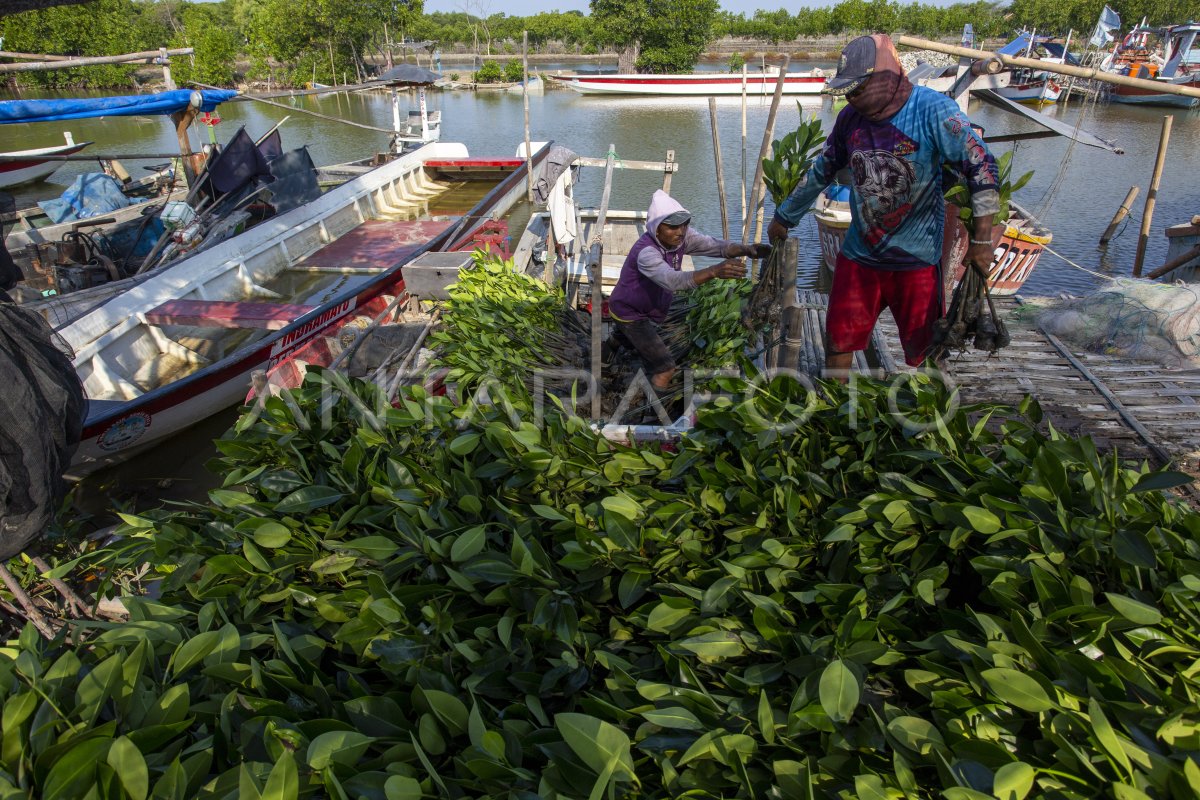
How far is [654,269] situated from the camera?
4.36 metres

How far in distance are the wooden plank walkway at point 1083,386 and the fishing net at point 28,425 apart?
12.6ft

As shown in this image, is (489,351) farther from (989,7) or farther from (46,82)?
(989,7)

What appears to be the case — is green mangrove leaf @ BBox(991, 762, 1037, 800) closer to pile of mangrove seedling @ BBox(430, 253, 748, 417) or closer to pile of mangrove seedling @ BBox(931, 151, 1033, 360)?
pile of mangrove seedling @ BBox(931, 151, 1033, 360)

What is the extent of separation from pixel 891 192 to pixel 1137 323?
15.4 feet

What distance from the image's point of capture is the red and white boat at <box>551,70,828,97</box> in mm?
32625

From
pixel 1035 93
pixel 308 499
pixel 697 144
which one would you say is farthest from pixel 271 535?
pixel 1035 93

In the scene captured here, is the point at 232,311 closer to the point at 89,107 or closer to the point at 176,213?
the point at 89,107

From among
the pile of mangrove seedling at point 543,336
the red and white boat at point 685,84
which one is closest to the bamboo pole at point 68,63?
the pile of mangrove seedling at point 543,336

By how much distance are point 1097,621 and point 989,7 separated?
210ft

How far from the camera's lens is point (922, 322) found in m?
3.51

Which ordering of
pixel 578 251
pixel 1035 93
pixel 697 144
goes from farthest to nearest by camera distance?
pixel 1035 93, pixel 697 144, pixel 578 251

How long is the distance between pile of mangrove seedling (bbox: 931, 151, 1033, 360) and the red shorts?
0.81ft

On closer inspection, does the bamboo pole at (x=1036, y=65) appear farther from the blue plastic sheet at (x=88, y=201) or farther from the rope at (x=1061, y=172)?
the blue plastic sheet at (x=88, y=201)

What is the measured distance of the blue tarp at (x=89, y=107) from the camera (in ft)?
30.7
